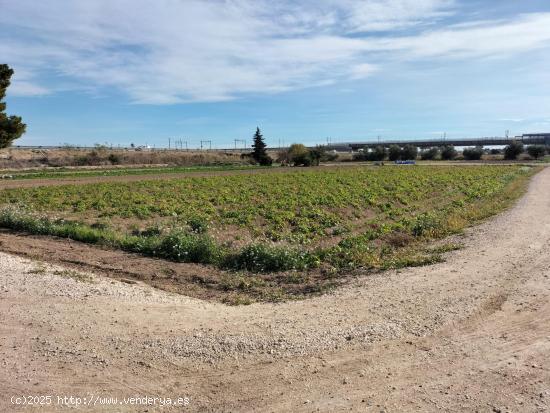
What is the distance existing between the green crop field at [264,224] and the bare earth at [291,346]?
8.57 ft

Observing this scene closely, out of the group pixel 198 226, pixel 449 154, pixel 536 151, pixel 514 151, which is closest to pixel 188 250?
pixel 198 226

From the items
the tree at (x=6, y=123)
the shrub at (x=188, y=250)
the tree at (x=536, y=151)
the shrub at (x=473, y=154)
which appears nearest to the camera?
the shrub at (x=188, y=250)

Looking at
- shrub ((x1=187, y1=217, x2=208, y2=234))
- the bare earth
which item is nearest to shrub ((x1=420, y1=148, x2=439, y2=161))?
shrub ((x1=187, y1=217, x2=208, y2=234))

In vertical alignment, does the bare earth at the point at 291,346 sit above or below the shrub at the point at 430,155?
below

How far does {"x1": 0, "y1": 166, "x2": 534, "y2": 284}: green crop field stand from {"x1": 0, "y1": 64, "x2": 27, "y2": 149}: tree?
5569mm

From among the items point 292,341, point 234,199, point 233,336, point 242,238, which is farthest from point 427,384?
point 234,199

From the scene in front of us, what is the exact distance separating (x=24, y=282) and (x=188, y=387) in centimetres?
508

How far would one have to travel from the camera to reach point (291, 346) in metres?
5.93

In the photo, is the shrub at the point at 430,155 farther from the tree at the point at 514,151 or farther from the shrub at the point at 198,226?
the shrub at the point at 198,226

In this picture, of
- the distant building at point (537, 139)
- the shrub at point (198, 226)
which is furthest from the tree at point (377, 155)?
the shrub at point (198, 226)

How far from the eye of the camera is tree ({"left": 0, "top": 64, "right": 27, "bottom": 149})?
111 feet

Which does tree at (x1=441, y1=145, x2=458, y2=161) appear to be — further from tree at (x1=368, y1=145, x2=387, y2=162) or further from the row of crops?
the row of crops

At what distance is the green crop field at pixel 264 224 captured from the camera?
11.3 meters

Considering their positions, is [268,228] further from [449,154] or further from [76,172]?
[449,154]
